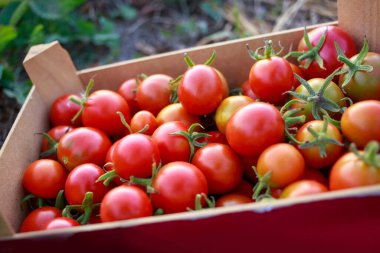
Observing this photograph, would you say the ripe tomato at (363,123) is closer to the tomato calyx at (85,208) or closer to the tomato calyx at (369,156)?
the tomato calyx at (369,156)

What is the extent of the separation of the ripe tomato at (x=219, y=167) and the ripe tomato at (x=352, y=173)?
0.92 feet

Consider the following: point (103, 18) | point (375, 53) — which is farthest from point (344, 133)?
point (103, 18)

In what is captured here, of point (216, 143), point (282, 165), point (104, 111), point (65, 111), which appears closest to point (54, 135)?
point (65, 111)

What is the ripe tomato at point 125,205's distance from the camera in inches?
44.1

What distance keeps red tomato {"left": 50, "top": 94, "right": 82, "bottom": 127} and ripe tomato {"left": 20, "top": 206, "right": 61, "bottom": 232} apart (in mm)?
387

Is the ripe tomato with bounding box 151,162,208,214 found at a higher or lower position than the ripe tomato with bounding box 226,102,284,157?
lower

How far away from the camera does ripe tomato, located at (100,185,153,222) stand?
1.12m

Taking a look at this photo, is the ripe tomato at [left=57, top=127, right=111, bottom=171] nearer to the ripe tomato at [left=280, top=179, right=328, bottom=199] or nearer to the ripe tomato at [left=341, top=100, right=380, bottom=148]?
the ripe tomato at [left=280, top=179, right=328, bottom=199]

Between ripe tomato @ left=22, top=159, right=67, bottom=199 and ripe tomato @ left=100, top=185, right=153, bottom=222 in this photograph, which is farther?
ripe tomato @ left=22, top=159, right=67, bottom=199

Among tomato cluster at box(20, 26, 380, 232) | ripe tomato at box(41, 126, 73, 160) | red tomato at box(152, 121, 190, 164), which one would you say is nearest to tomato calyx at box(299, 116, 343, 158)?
tomato cluster at box(20, 26, 380, 232)

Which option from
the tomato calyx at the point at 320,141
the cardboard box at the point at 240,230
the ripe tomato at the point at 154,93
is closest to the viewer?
the cardboard box at the point at 240,230

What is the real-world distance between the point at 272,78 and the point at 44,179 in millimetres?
734

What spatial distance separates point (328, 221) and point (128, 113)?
806 millimetres

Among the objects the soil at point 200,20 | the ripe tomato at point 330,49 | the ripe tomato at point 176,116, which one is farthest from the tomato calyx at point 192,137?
the soil at point 200,20
